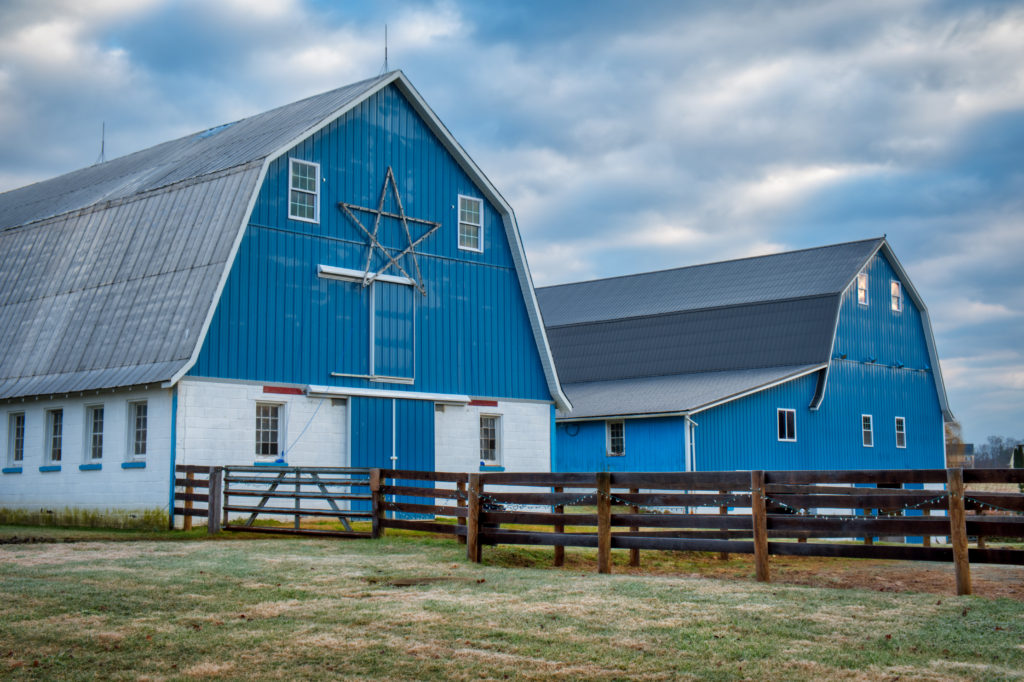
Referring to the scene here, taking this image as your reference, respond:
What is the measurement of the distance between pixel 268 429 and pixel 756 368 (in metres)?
22.1

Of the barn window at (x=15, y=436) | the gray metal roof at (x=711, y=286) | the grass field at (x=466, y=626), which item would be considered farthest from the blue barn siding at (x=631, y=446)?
the grass field at (x=466, y=626)

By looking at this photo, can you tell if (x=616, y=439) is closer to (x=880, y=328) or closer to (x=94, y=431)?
(x=880, y=328)

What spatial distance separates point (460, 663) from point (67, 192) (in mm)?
28638

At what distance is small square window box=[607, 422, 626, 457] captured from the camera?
1423 inches

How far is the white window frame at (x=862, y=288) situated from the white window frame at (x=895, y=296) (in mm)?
2165

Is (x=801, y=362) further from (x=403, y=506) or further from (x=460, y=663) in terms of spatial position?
(x=460, y=663)

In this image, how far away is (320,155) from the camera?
24.8m

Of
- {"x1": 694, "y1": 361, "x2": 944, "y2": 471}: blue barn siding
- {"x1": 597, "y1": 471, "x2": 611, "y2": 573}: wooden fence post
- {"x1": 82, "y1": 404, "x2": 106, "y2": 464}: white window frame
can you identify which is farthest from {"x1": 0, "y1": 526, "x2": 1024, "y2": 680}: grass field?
{"x1": 694, "y1": 361, "x2": 944, "y2": 471}: blue barn siding

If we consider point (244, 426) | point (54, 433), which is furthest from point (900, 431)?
point (54, 433)

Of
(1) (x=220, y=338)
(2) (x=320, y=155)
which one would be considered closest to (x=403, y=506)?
(1) (x=220, y=338)

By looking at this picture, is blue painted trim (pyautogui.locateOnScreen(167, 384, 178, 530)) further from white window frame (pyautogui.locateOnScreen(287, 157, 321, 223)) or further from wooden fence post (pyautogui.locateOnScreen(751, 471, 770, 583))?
wooden fence post (pyautogui.locateOnScreen(751, 471, 770, 583))

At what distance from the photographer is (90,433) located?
2378 centimetres

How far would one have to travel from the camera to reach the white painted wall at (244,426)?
2186 cm

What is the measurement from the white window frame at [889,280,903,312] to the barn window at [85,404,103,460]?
3084 cm
